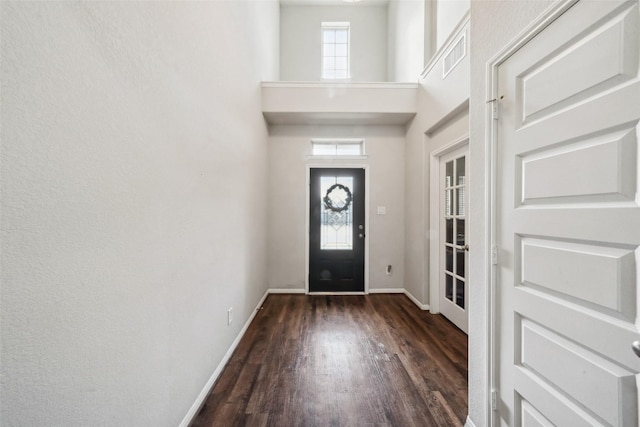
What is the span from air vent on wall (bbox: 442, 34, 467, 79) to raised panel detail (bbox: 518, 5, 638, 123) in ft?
5.70

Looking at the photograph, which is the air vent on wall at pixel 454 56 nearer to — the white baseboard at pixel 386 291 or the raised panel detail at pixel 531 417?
the raised panel detail at pixel 531 417

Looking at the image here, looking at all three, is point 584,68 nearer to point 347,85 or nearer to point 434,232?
point 434,232

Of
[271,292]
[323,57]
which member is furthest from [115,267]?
[323,57]

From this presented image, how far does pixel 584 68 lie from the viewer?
0.86m

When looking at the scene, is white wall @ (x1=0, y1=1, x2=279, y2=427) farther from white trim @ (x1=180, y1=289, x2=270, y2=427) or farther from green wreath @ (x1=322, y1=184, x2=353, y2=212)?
green wreath @ (x1=322, y1=184, x2=353, y2=212)

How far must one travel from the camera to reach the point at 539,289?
3.43 feet

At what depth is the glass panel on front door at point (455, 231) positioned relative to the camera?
2.77 m

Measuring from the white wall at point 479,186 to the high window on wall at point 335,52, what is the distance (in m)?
3.86

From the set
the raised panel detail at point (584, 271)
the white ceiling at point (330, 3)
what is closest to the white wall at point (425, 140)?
the raised panel detail at point (584, 271)

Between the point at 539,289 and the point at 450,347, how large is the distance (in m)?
1.66

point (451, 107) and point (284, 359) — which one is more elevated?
point (451, 107)

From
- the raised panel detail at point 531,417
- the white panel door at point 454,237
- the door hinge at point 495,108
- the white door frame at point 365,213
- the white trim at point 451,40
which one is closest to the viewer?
the raised panel detail at point 531,417

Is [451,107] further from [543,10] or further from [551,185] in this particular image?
[551,185]

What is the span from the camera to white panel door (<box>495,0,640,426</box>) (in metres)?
0.76
